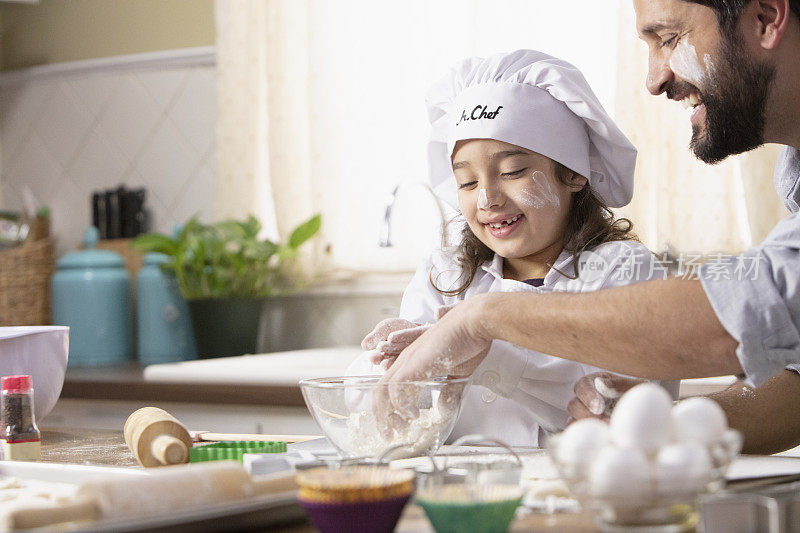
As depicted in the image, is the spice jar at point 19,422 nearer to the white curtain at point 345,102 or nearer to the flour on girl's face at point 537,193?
the flour on girl's face at point 537,193

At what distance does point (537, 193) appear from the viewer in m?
1.59

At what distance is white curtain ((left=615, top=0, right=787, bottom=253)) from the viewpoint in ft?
7.97

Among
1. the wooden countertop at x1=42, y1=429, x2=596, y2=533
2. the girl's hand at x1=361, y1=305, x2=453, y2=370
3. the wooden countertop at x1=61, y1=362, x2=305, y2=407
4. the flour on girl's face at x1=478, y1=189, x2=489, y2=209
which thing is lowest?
the wooden countertop at x1=61, y1=362, x2=305, y2=407

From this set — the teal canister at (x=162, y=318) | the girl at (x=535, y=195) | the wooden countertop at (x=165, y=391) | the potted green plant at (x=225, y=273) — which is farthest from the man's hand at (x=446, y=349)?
the teal canister at (x=162, y=318)

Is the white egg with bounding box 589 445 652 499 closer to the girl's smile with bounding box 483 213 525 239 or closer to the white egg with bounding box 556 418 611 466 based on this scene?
the white egg with bounding box 556 418 611 466

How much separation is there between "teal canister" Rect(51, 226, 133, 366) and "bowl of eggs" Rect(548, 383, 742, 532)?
110 inches

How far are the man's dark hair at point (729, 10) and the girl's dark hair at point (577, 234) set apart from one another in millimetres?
351

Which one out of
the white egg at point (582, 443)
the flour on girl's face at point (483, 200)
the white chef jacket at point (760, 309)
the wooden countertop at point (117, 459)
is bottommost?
the wooden countertop at point (117, 459)

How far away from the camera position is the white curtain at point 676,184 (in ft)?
7.97

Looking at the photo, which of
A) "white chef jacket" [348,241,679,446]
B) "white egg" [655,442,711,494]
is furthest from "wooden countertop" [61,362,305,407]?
"white egg" [655,442,711,494]

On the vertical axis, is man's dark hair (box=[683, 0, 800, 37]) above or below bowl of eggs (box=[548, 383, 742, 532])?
above

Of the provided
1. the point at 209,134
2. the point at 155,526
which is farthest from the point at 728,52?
the point at 209,134

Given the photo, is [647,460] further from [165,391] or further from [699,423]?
[165,391]

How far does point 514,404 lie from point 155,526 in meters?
0.93
